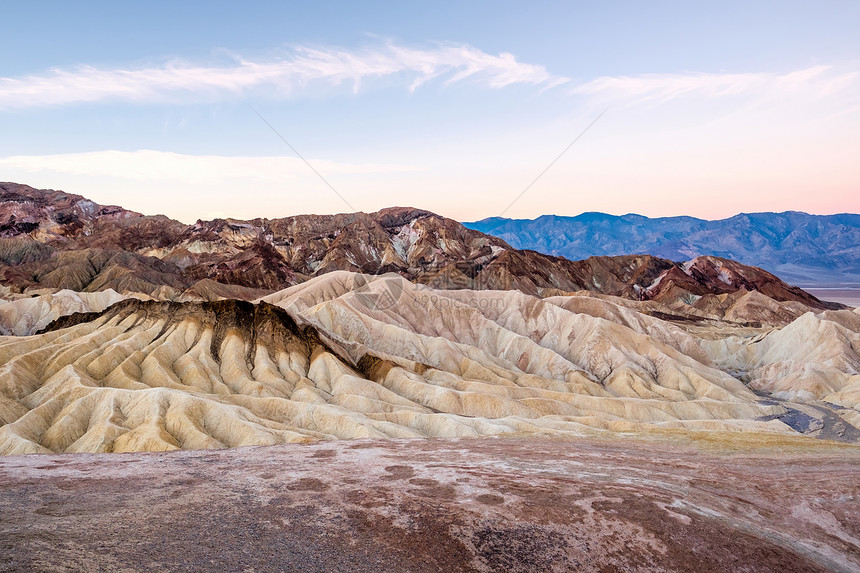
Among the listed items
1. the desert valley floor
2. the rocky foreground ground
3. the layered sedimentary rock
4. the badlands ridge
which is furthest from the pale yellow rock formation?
the rocky foreground ground

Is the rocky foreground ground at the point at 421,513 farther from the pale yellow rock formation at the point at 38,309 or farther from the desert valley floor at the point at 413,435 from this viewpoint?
the pale yellow rock formation at the point at 38,309

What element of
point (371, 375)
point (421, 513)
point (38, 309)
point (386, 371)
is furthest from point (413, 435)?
point (38, 309)

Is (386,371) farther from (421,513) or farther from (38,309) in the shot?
(38,309)

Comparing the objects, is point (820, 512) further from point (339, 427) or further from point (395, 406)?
point (395, 406)

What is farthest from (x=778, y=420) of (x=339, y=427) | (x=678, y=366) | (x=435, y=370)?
(x=339, y=427)

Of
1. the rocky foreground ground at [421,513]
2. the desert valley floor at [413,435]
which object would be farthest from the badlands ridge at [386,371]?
the rocky foreground ground at [421,513]

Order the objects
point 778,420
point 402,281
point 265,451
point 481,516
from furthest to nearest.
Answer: point 402,281 < point 778,420 < point 265,451 < point 481,516

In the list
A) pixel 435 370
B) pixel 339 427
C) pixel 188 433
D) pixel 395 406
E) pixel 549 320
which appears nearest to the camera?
pixel 188 433

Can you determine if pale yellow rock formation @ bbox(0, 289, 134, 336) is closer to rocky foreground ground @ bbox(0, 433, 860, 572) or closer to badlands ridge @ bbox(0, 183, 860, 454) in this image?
badlands ridge @ bbox(0, 183, 860, 454)
